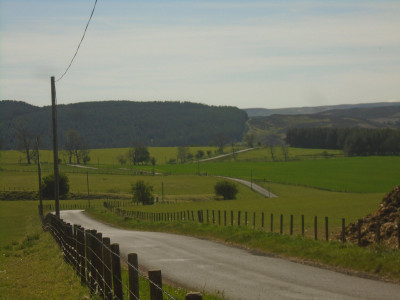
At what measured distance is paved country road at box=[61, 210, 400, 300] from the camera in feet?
50.3

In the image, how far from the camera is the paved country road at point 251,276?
1533 cm

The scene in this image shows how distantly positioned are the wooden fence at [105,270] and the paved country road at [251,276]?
2.76 meters

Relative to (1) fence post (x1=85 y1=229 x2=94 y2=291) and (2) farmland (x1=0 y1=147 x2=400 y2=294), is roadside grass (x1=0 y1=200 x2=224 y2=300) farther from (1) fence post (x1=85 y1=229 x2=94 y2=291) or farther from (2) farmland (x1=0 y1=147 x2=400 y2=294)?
(2) farmland (x1=0 y1=147 x2=400 y2=294)

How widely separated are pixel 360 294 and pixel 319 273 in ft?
13.2

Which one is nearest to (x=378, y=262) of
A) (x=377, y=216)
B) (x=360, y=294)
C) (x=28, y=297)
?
(x=360, y=294)

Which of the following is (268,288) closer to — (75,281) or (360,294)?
(360,294)

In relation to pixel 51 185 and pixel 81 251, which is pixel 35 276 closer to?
pixel 81 251

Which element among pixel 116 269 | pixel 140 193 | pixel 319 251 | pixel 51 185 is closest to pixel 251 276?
pixel 319 251

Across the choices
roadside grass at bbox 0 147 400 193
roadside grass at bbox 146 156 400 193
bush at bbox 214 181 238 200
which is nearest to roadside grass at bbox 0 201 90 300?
bush at bbox 214 181 238 200

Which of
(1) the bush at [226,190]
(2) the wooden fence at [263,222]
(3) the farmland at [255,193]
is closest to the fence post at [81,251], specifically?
(2) the wooden fence at [263,222]

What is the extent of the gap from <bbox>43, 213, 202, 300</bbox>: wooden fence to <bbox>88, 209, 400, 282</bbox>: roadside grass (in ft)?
24.6

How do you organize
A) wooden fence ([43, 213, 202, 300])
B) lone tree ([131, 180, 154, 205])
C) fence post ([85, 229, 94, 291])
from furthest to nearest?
lone tree ([131, 180, 154, 205]) → fence post ([85, 229, 94, 291]) → wooden fence ([43, 213, 202, 300])

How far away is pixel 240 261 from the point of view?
73.7 feet

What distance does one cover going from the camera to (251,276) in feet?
60.7
